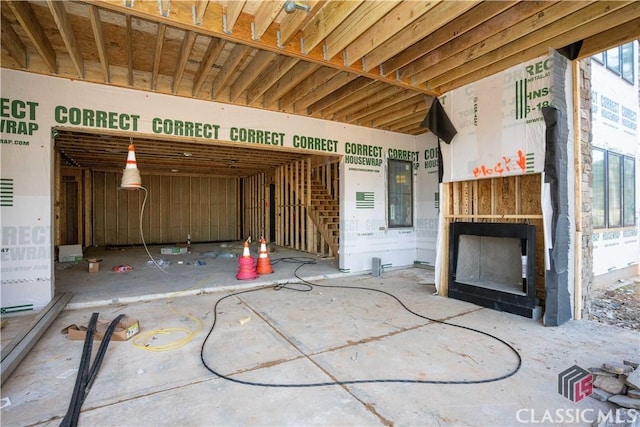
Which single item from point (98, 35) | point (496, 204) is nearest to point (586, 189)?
point (496, 204)

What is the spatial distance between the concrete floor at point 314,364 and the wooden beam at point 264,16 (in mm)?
3122

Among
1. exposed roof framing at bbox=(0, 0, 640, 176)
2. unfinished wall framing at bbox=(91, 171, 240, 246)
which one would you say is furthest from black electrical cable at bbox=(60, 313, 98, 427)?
unfinished wall framing at bbox=(91, 171, 240, 246)

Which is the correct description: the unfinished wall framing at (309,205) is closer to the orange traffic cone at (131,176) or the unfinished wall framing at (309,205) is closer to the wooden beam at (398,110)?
the wooden beam at (398,110)

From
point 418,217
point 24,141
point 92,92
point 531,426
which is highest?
point 92,92

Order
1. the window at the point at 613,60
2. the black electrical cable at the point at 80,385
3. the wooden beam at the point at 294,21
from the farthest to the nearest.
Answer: the window at the point at 613,60, the wooden beam at the point at 294,21, the black electrical cable at the point at 80,385

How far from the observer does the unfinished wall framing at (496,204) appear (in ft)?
13.5

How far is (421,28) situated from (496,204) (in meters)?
2.70

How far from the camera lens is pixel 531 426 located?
6.45ft

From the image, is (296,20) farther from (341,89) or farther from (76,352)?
(76,352)

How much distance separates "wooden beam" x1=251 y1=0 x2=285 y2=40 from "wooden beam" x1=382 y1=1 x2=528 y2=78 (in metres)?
1.85

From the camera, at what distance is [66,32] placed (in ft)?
10.7

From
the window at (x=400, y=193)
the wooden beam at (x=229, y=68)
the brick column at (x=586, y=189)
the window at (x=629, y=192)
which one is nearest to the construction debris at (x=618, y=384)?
the brick column at (x=586, y=189)

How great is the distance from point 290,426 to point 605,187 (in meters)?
7.75

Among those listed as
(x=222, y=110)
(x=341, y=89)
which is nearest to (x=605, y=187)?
(x=341, y=89)
